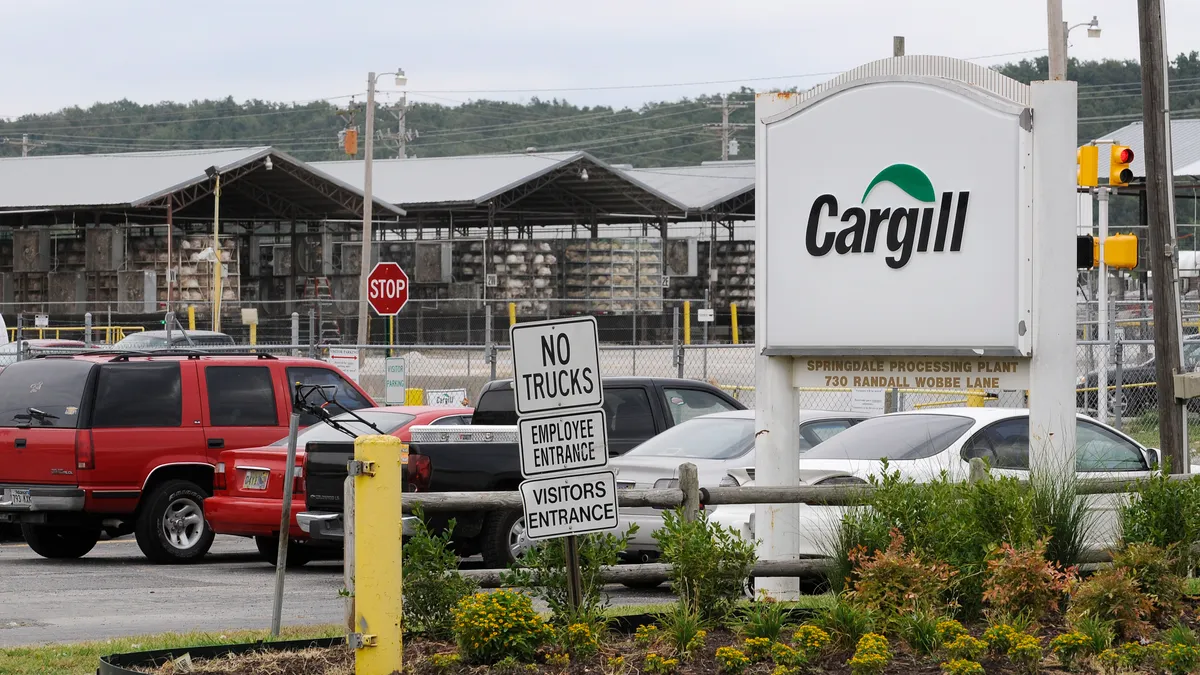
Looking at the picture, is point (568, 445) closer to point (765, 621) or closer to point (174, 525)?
point (765, 621)

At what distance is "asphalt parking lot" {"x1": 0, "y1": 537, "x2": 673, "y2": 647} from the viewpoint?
35.3 ft

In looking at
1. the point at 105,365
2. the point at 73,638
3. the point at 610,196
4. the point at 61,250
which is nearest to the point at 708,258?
the point at 610,196

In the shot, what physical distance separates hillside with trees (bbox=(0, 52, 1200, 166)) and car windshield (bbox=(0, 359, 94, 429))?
333 ft

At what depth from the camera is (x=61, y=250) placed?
169 ft

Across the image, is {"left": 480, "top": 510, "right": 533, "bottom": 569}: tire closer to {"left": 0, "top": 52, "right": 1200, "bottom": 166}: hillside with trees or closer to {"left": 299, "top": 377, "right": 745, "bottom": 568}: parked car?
{"left": 299, "top": 377, "right": 745, "bottom": 568}: parked car

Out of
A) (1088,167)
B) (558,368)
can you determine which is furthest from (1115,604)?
(1088,167)

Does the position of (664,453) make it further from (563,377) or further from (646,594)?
(563,377)

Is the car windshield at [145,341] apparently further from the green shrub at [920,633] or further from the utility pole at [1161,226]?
the green shrub at [920,633]

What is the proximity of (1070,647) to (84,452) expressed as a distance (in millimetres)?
10096

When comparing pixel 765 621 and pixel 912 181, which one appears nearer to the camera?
pixel 765 621

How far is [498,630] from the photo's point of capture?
7586 millimetres

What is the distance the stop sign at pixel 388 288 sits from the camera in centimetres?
2594

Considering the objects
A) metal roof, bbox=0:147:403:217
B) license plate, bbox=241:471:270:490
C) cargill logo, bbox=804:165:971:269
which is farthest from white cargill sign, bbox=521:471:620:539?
metal roof, bbox=0:147:403:217

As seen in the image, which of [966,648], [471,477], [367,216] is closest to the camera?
[966,648]
